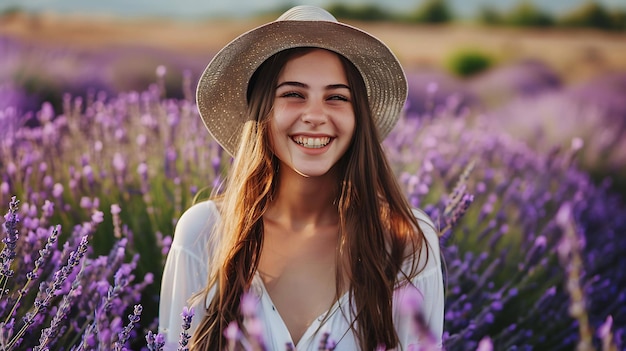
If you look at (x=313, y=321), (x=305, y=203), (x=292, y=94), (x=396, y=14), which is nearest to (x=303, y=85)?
(x=292, y=94)

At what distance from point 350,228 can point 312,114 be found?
0.36 meters

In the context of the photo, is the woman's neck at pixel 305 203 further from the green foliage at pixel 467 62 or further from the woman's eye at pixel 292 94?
the green foliage at pixel 467 62

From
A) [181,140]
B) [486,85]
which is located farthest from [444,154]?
[486,85]

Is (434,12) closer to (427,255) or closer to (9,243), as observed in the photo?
(427,255)

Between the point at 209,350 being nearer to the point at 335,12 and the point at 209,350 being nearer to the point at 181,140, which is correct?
the point at 181,140

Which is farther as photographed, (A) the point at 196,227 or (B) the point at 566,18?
(B) the point at 566,18

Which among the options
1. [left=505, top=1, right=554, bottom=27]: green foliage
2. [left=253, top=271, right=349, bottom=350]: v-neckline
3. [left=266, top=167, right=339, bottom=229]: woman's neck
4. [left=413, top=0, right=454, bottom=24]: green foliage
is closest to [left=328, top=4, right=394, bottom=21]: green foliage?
[left=413, top=0, right=454, bottom=24]: green foliage

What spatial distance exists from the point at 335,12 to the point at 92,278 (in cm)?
457

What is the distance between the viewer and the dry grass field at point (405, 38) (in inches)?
224

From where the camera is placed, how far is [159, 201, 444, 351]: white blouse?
6.72 ft

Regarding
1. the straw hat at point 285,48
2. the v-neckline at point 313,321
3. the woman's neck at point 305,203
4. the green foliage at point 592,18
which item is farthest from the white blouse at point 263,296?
the green foliage at point 592,18

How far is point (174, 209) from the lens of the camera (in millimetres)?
2848

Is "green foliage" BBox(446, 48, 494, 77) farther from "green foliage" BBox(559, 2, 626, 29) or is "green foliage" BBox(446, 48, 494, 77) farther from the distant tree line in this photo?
"green foliage" BBox(559, 2, 626, 29)

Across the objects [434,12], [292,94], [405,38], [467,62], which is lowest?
[292,94]
